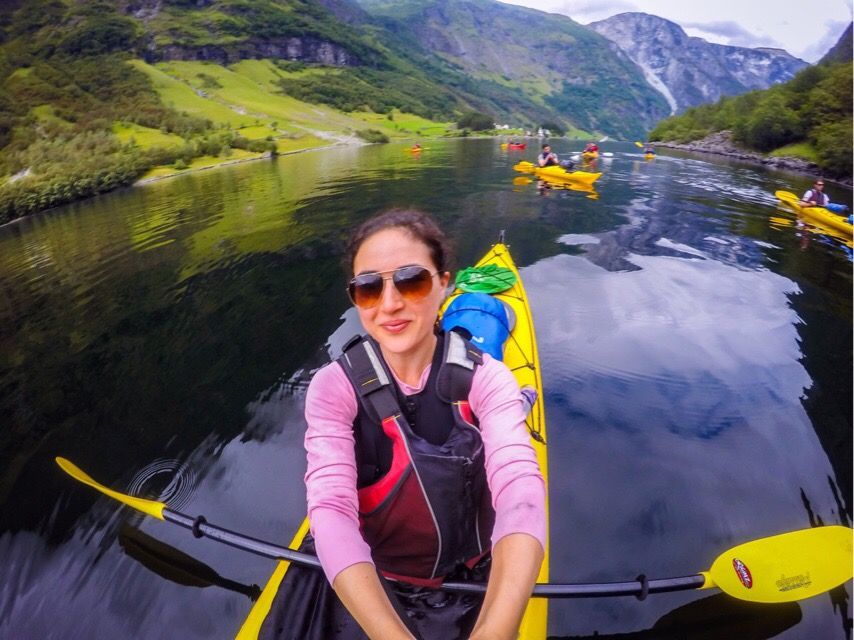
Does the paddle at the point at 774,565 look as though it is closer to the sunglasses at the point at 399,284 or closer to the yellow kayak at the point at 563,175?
the sunglasses at the point at 399,284

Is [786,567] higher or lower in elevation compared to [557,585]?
lower

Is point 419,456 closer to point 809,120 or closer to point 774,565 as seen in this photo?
point 774,565

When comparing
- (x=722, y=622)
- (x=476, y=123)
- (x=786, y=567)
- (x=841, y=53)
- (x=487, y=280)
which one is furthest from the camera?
(x=476, y=123)

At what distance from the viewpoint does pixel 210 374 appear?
885 centimetres

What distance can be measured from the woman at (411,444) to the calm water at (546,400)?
108 inches

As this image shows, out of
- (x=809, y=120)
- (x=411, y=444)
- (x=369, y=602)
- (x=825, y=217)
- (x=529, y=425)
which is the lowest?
(x=529, y=425)

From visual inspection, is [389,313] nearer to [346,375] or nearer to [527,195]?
[346,375]

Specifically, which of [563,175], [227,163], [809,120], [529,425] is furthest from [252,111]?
[529,425]

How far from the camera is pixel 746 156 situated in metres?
51.2

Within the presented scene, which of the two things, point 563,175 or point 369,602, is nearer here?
point 369,602

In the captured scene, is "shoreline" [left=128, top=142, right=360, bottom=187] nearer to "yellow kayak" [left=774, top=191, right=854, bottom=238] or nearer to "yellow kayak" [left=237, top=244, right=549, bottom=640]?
"yellow kayak" [left=237, top=244, right=549, bottom=640]

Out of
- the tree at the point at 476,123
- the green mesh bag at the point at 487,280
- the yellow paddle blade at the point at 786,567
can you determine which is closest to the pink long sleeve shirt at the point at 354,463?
the yellow paddle blade at the point at 786,567

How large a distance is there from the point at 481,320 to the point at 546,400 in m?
1.81

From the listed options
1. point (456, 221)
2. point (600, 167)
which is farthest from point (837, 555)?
point (600, 167)
